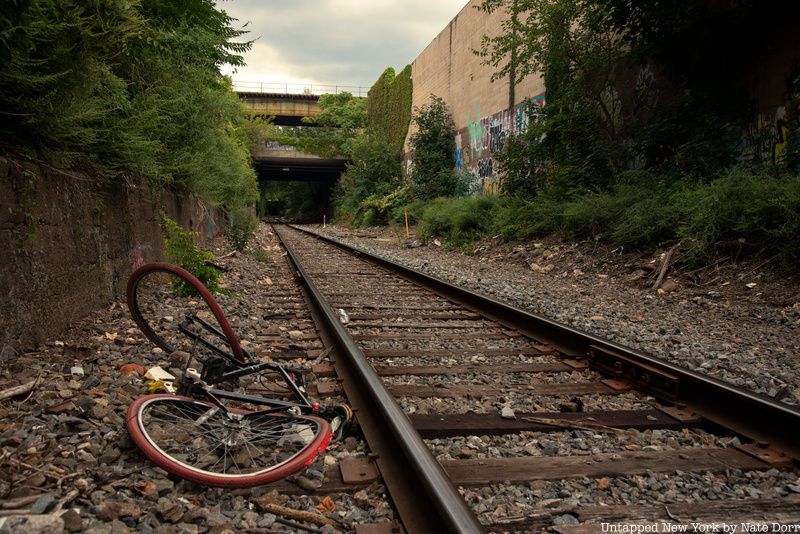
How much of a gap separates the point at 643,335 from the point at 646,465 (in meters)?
2.69

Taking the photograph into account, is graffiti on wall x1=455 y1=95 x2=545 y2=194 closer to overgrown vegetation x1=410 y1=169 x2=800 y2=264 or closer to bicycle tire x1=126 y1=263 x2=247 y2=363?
overgrown vegetation x1=410 y1=169 x2=800 y2=264

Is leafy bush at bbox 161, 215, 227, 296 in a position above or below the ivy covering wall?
below

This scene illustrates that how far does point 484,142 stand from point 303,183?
42718mm

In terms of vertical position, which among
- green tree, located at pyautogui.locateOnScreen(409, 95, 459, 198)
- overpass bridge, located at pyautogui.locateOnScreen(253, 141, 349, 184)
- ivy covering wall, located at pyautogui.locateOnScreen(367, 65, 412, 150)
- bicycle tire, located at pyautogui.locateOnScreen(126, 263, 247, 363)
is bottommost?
bicycle tire, located at pyautogui.locateOnScreen(126, 263, 247, 363)

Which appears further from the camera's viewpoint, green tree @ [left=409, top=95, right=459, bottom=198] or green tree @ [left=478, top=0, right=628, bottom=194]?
green tree @ [left=409, top=95, right=459, bottom=198]

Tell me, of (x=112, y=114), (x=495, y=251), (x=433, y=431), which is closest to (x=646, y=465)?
(x=433, y=431)

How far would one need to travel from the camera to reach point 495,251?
1223cm

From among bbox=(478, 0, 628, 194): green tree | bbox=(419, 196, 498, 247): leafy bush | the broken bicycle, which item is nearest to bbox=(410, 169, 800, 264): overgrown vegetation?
bbox=(478, 0, 628, 194): green tree

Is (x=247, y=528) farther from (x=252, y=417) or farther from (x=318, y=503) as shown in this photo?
(x=252, y=417)

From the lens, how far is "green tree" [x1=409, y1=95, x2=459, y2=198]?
2175cm

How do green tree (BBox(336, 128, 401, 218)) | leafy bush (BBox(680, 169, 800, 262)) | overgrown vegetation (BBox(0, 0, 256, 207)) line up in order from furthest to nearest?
green tree (BBox(336, 128, 401, 218)), leafy bush (BBox(680, 169, 800, 262)), overgrown vegetation (BBox(0, 0, 256, 207))

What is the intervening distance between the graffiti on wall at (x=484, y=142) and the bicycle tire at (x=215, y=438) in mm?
14715

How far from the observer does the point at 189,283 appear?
3.59 m

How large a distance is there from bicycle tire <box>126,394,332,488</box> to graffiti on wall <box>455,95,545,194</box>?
48.3 ft
